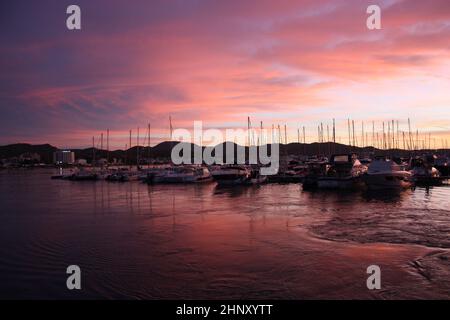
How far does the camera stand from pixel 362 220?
1883 cm

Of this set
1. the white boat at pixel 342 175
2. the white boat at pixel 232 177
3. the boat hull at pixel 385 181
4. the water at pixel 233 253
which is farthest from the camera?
the white boat at pixel 232 177

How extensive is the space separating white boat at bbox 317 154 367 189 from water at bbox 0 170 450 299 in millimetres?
14634

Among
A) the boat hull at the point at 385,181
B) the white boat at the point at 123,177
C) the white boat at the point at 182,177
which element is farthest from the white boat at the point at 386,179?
the white boat at the point at 123,177

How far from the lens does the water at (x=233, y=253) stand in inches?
373

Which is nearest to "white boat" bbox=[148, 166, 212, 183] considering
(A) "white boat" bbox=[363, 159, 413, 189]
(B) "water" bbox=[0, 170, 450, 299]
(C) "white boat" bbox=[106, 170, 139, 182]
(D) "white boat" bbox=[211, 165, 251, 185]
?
(D) "white boat" bbox=[211, 165, 251, 185]

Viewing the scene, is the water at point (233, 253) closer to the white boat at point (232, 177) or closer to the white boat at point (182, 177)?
the white boat at point (232, 177)

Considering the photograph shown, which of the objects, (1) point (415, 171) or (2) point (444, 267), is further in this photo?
(1) point (415, 171)

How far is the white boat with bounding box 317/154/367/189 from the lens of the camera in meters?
38.1

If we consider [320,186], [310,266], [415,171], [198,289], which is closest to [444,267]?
[310,266]

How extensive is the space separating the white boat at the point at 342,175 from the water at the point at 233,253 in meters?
14.6

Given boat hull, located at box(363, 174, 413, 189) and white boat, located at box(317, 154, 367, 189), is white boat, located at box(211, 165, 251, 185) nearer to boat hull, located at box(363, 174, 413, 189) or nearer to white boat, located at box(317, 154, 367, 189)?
white boat, located at box(317, 154, 367, 189)
